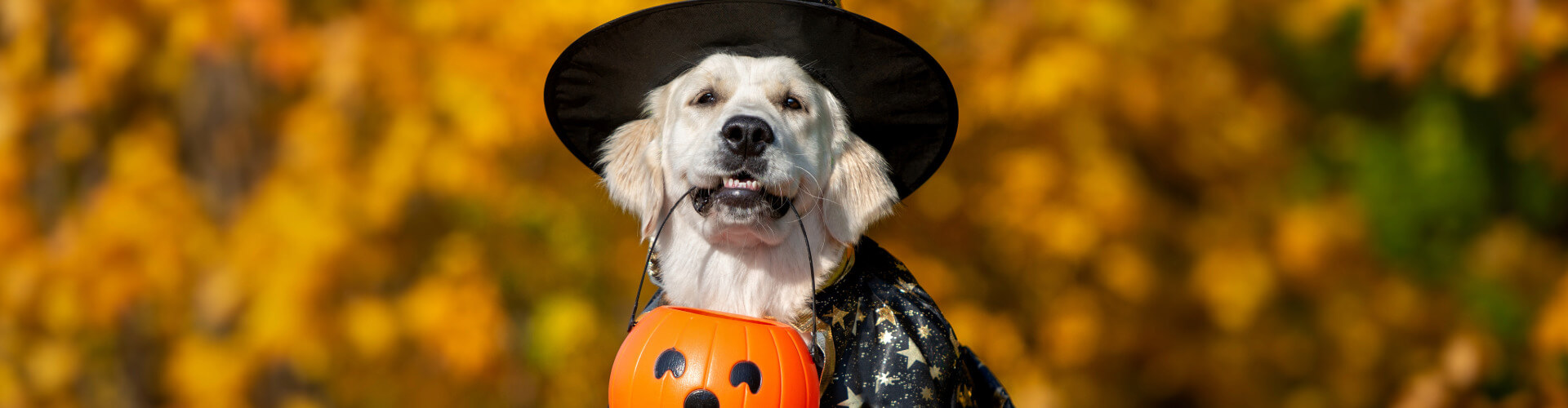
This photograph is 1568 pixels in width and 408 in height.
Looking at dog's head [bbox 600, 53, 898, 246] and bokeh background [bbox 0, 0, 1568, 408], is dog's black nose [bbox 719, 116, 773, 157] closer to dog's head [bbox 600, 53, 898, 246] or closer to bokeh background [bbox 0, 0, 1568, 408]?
dog's head [bbox 600, 53, 898, 246]

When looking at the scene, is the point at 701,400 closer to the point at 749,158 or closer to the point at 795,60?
the point at 749,158

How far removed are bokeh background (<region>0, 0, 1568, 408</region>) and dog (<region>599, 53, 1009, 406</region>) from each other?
5.29 ft

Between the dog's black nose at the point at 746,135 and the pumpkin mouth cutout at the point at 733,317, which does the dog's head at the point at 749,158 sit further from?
the pumpkin mouth cutout at the point at 733,317

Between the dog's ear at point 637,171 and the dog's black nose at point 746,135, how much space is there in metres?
0.41

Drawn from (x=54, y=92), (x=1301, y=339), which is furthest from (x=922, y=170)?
(x=54, y=92)

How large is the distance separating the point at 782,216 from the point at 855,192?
0.24 metres

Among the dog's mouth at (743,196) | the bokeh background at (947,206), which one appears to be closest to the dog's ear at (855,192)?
the dog's mouth at (743,196)

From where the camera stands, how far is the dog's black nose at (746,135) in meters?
2.61

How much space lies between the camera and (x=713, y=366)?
242 cm

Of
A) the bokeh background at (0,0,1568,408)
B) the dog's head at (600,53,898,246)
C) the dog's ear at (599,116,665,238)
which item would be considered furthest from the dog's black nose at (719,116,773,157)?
the bokeh background at (0,0,1568,408)

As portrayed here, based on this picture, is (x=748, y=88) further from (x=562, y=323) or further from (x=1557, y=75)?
(x=1557, y=75)

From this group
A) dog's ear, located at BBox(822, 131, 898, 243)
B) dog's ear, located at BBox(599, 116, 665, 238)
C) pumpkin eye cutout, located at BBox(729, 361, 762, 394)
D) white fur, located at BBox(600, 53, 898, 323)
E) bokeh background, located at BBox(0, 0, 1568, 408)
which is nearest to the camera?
pumpkin eye cutout, located at BBox(729, 361, 762, 394)

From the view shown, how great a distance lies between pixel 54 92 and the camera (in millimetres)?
5246

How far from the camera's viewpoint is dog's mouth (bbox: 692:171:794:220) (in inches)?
105
